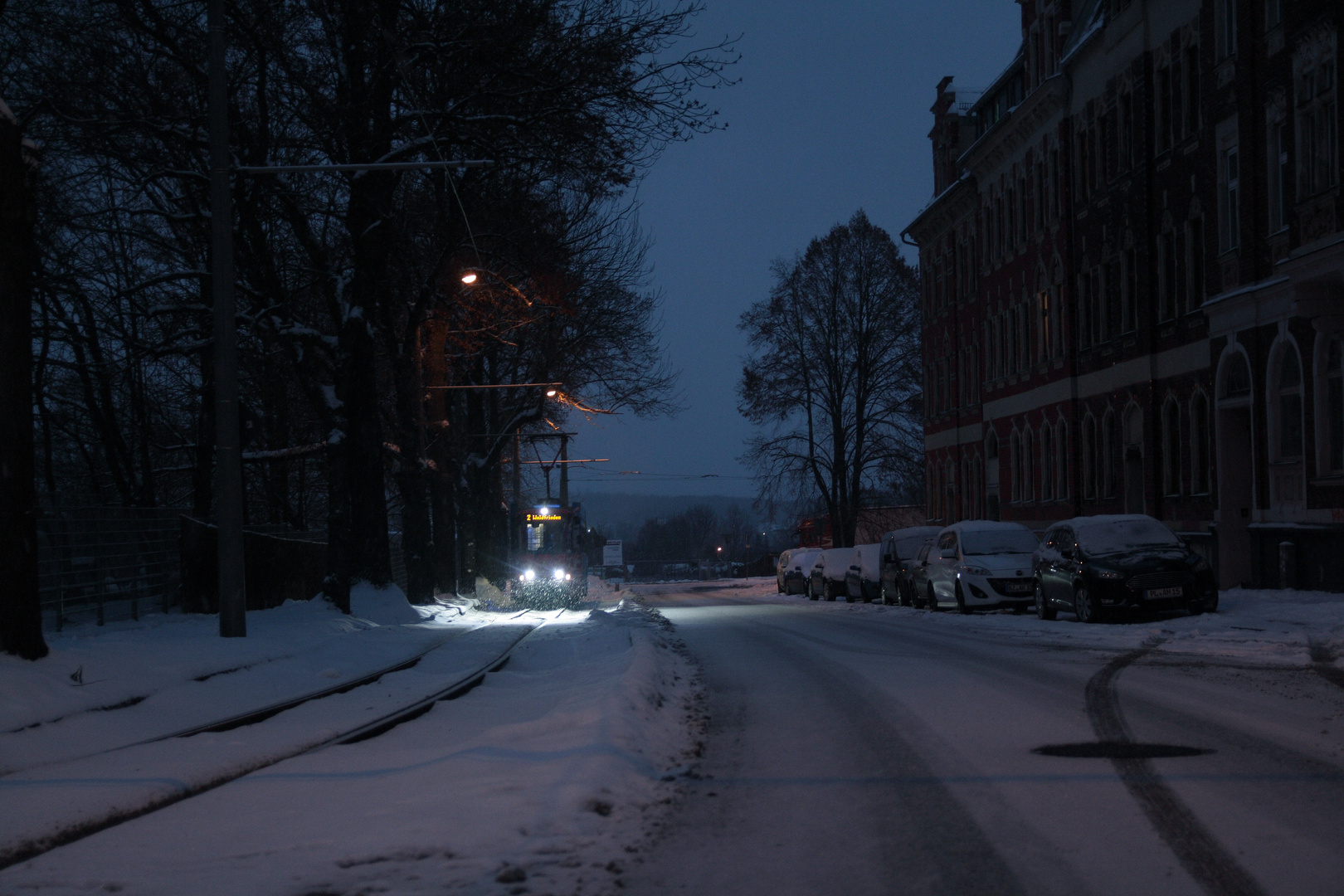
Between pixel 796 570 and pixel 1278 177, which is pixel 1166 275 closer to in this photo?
pixel 1278 177

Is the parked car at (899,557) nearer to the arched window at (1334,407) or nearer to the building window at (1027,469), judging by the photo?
the building window at (1027,469)

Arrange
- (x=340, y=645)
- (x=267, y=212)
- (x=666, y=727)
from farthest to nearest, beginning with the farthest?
(x=267, y=212) < (x=340, y=645) < (x=666, y=727)

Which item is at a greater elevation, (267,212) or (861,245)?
(861,245)

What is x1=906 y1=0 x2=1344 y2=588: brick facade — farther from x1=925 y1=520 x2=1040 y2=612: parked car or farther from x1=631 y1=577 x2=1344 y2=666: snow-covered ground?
x1=925 y1=520 x2=1040 y2=612: parked car

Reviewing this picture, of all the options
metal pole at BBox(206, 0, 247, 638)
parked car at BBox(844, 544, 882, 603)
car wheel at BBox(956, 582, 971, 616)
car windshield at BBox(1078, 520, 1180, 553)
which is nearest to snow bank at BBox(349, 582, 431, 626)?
metal pole at BBox(206, 0, 247, 638)

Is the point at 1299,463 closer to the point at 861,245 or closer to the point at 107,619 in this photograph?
the point at 107,619

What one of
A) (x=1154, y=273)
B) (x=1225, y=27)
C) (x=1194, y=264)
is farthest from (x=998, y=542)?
(x=1225, y=27)

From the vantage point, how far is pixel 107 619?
62.7ft

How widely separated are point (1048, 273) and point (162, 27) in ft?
88.9

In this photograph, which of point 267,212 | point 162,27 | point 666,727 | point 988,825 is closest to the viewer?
point 988,825

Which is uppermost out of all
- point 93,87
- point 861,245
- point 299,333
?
point 861,245

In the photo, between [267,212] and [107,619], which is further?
[267,212]

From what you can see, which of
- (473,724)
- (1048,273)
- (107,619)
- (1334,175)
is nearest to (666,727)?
(473,724)

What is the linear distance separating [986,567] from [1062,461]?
47.5 feet
